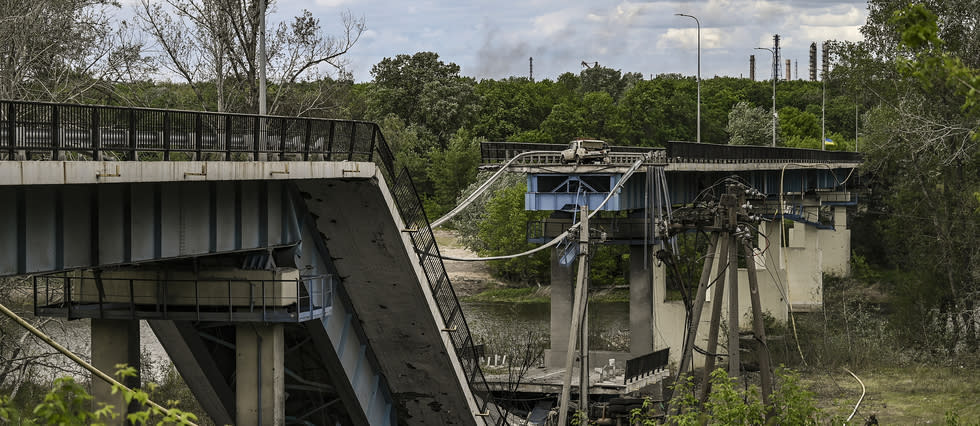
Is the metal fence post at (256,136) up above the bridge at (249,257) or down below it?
above

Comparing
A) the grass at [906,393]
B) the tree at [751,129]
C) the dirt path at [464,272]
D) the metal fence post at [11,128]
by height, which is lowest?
the grass at [906,393]

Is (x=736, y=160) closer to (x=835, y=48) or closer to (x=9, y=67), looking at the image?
(x=835, y=48)

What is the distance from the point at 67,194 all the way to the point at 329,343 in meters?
6.80

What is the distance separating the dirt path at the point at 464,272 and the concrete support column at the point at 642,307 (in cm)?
2904

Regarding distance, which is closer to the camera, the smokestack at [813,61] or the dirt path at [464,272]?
the dirt path at [464,272]

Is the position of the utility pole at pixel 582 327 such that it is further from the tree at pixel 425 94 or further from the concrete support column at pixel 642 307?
the tree at pixel 425 94

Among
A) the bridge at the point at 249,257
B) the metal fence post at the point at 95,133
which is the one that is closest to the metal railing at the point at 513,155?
the bridge at the point at 249,257

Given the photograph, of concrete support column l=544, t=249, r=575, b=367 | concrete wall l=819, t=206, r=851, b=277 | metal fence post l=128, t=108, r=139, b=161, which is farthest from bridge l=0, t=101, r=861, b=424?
concrete wall l=819, t=206, r=851, b=277

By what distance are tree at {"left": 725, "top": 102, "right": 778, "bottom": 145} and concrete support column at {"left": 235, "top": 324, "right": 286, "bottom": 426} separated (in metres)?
83.1

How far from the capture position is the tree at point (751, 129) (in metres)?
97.8

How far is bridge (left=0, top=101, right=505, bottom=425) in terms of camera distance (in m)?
13.0

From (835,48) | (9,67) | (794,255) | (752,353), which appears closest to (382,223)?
(9,67)

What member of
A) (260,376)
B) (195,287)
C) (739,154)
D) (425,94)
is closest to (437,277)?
(260,376)

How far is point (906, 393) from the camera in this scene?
1383 inches
